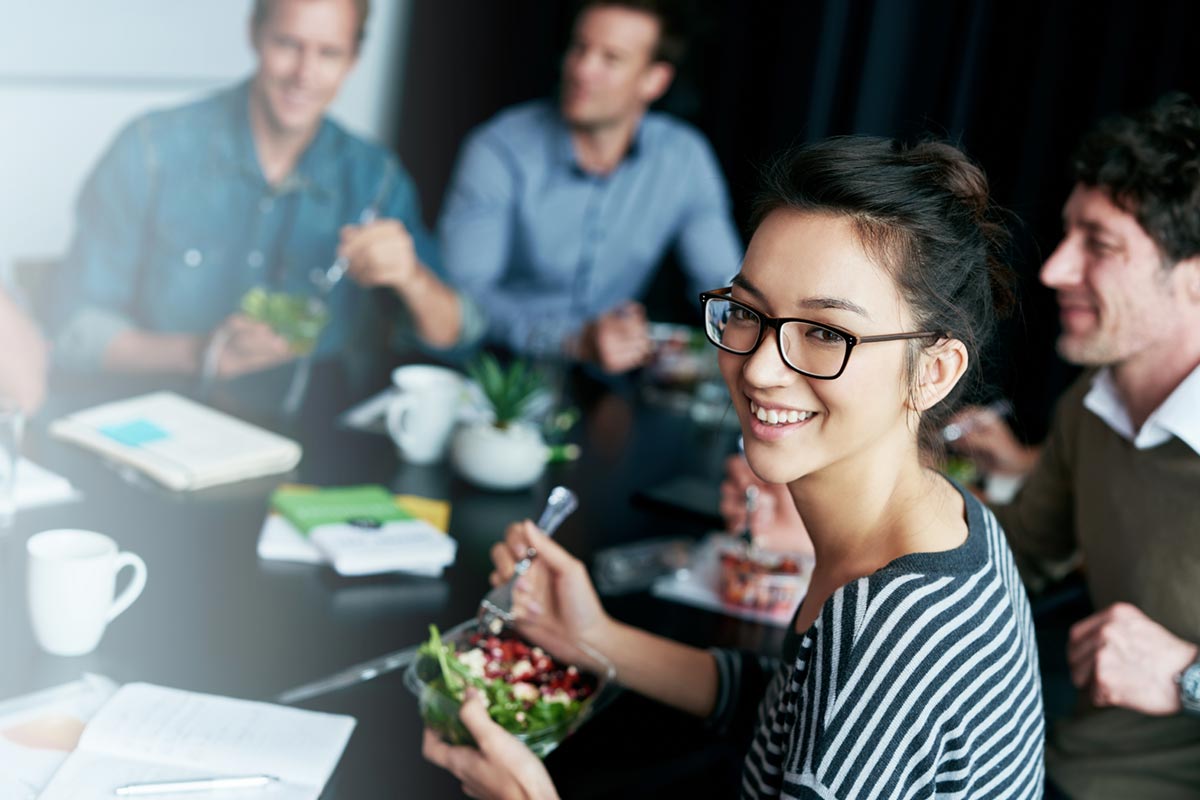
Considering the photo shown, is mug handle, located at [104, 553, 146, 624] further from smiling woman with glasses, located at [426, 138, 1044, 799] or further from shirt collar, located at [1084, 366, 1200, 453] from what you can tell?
shirt collar, located at [1084, 366, 1200, 453]

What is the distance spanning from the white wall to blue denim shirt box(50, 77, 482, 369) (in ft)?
0.70

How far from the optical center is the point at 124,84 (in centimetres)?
300

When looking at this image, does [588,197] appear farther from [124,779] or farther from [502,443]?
[124,779]

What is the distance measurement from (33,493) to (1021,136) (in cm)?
270

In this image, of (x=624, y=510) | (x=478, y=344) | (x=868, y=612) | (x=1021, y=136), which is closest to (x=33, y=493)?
(x=624, y=510)

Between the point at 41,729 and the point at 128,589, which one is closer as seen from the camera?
the point at 41,729

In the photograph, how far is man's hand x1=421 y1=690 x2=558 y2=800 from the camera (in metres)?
1.08

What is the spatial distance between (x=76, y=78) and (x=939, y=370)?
2.45 m

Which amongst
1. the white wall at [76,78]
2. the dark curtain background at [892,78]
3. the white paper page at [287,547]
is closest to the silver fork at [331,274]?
the white wall at [76,78]

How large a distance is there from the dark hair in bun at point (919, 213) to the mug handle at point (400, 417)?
874 mm

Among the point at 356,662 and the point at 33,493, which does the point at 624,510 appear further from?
the point at 33,493

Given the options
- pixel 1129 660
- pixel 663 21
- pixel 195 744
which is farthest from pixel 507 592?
pixel 663 21

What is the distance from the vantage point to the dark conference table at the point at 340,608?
3.92 feet

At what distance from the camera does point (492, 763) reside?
3.57 feet
